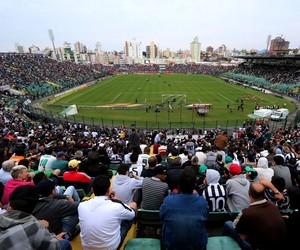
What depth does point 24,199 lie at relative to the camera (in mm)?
3322

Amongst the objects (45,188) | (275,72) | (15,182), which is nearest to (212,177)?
(45,188)

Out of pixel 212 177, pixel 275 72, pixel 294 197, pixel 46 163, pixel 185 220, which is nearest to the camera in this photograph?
pixel 185 220

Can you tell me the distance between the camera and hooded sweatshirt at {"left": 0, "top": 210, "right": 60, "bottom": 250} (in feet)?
8.21

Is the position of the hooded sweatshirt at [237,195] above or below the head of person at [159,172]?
below

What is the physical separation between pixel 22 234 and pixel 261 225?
11.0ft

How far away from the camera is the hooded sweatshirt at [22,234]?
2502 mm

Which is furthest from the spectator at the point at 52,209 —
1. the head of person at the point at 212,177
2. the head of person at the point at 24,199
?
the head of person at the point at 212,177

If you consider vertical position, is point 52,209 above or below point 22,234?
below

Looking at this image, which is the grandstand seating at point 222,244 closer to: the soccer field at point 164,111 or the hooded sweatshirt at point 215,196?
the hooded sweatshirt at point 215,196

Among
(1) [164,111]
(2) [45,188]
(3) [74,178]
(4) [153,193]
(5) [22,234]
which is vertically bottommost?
(1) [164,111]

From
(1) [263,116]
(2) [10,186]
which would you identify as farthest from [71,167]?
(1) [263,116]

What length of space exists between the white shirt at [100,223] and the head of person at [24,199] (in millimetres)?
751

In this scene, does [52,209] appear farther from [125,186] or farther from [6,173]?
[6,173]

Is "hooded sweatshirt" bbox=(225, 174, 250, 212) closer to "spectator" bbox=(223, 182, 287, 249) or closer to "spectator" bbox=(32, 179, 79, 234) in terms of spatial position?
"spectator" bbox=(223, 182, 287, 249)
